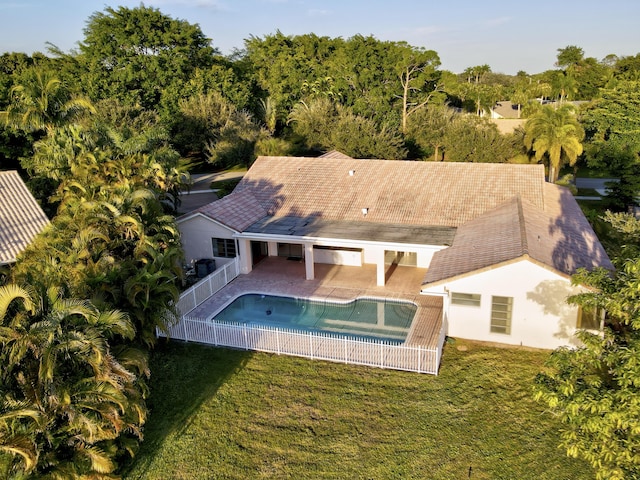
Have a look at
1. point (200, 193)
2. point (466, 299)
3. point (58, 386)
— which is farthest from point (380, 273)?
Answer: point (200, 193)

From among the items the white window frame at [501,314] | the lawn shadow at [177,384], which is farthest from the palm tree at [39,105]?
the white window frame at [501,314]

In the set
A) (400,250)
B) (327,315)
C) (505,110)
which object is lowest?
(327,315)

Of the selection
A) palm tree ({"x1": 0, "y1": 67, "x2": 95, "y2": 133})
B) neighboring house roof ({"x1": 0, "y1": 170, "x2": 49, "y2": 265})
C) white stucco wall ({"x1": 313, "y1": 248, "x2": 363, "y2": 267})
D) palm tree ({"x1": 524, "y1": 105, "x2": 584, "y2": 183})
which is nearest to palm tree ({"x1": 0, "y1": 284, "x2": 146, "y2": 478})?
neighboring house roof ({"x1": 0, "y1": 170, "x2": 49, "y2": 265})

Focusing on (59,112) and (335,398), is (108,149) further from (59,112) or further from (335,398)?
(335,398)

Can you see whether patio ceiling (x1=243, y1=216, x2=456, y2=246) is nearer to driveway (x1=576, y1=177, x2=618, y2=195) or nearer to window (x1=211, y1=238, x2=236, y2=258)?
window (x1=211, y1=238, x2=236, y2=258)

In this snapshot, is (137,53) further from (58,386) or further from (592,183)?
(58,386)

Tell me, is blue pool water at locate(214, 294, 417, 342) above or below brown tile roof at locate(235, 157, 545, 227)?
below

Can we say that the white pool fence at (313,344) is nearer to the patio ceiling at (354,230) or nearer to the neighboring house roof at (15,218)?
the patio ceiling at (354,230)
